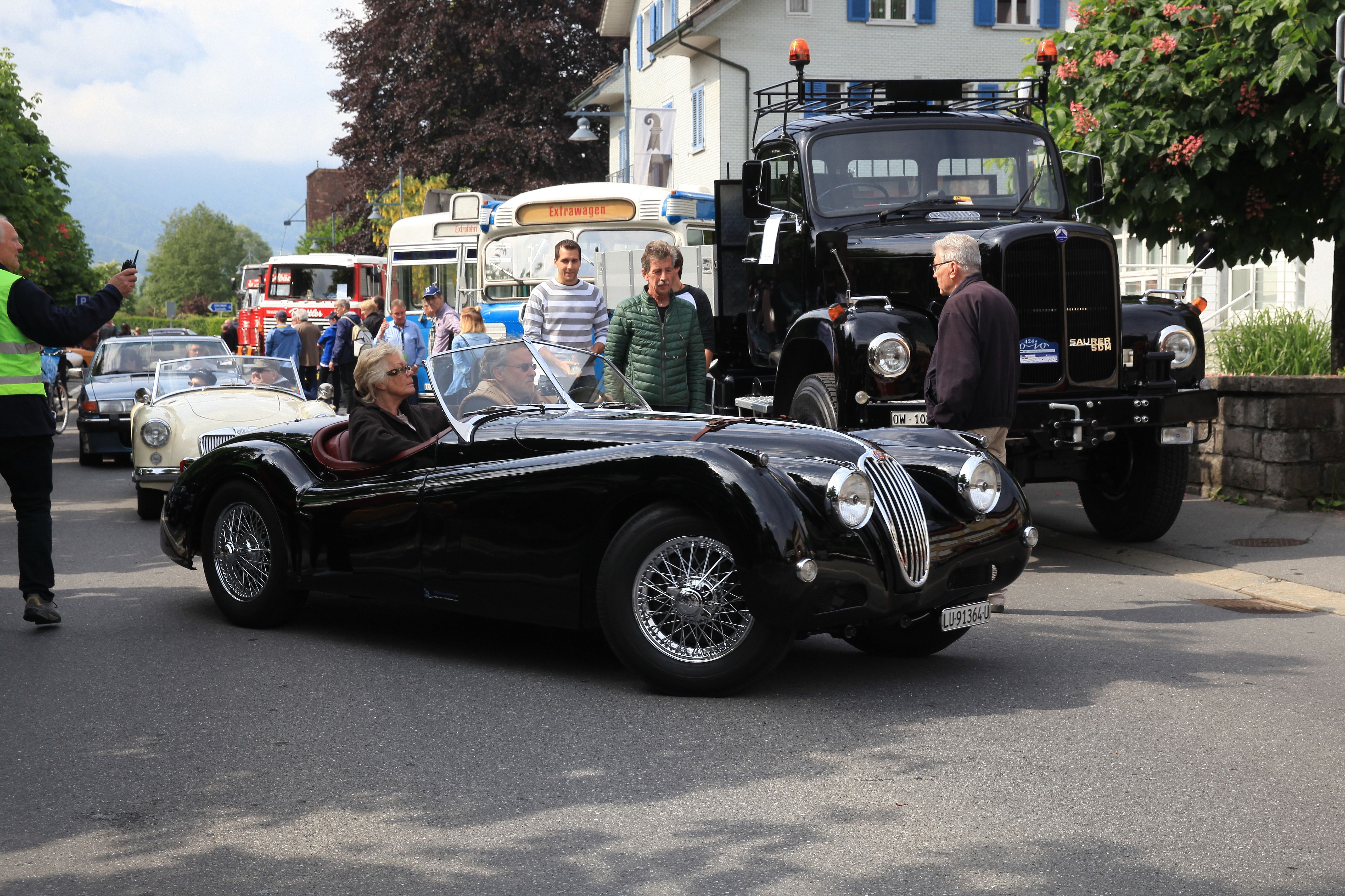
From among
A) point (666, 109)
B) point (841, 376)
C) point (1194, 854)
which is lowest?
point (1194, 854)

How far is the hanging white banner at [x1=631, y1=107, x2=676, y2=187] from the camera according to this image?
1381 inches

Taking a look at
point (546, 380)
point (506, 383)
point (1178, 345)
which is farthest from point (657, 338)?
point (1178, 345)

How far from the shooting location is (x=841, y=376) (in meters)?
9.12

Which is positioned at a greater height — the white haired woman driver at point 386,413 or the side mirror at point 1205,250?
the side mirror at point 1205,250

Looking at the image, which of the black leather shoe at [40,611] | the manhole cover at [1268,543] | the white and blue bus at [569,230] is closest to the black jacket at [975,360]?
the manhole cover at [1268,543]

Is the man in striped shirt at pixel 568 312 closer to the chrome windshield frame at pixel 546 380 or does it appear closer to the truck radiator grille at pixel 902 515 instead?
the chrome windshield frame at pixel 546 380

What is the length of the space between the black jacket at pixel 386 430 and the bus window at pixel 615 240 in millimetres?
10320

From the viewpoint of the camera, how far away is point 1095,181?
11.1m

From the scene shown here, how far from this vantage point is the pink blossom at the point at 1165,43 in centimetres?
1120

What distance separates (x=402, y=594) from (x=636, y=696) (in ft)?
4.50

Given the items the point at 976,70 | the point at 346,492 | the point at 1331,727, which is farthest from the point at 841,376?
the point at 976,70

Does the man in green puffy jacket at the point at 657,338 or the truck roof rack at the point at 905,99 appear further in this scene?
the truck roof rack at the point at 905,99

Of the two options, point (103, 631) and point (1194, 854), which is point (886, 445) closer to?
point (1194, 854)

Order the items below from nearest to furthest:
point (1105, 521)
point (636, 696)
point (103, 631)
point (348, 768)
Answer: point (348, 768) < point (636, 696) < point (103, 631) < point (1105, 521)
